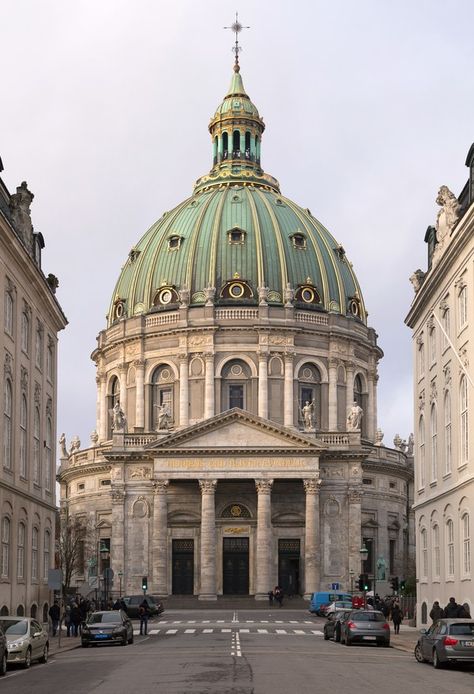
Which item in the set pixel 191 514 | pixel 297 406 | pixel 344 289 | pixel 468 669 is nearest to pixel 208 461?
pixel 191 514

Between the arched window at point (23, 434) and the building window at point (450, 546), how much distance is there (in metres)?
17.9

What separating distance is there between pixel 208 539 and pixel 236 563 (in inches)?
213

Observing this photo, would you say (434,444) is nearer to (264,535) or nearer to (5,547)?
(5,547)

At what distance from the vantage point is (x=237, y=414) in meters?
101

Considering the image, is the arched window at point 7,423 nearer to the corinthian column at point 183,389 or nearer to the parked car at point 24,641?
the parked car at point 24,641

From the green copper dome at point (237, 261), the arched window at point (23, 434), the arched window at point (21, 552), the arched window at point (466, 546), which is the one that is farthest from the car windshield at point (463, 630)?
the green copper dome at point (237, 261)

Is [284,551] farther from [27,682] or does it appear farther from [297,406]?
[27,682]

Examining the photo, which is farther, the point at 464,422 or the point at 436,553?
the point at 436,553

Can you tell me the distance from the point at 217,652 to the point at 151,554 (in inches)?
2498

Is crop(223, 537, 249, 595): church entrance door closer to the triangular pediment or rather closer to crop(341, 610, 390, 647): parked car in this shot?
the triangular pediment

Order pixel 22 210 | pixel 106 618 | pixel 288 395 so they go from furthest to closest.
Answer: pixel 288 395 → pixel 22 210 → pixel 106 618

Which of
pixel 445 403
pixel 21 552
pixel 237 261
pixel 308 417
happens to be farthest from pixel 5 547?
pixel 237 261

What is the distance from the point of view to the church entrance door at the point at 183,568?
4119 inches

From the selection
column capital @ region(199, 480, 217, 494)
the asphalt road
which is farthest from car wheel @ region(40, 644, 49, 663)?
column capital @ region(199, 480, 217, 494)
